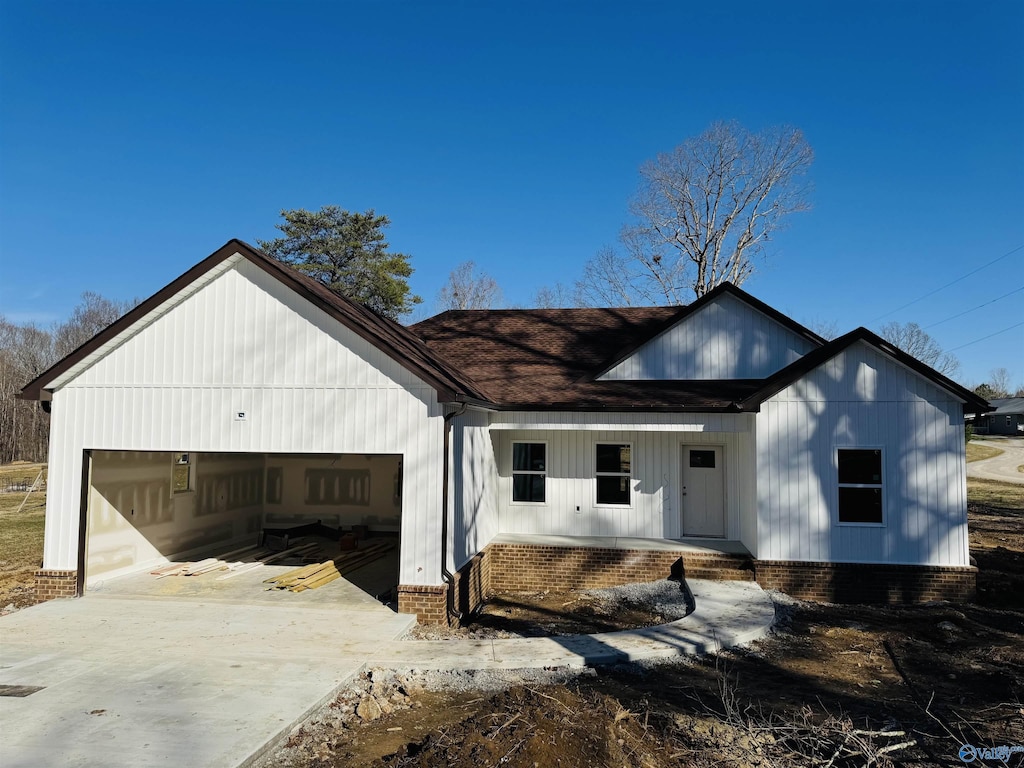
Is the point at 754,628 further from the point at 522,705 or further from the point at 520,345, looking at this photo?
the point at 520,345

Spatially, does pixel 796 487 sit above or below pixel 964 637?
above

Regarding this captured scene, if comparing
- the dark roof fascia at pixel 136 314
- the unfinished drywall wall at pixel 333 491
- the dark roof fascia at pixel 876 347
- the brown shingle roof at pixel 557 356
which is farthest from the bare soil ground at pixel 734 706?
the unfinished drywall wall at pixel 333 491

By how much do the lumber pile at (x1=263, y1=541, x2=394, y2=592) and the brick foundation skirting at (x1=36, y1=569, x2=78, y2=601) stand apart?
2.94m

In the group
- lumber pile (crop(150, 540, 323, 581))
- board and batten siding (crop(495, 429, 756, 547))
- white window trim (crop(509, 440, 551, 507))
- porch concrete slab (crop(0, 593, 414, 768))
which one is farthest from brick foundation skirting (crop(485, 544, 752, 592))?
lumber pile (crop(150, 540, 323, 581))

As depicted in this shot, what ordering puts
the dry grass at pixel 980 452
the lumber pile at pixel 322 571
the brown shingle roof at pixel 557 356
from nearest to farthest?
the lumber pile at pixel 322 571
the brown shingle roof at pixel 557 356
the dry grass at pixel 980 452

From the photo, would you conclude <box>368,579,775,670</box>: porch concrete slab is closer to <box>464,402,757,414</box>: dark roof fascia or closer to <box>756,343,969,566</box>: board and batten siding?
<box>756,343,969,566</box>: board and batten siding

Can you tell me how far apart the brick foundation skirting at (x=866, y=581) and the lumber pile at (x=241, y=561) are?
363 inches

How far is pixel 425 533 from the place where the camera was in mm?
9469

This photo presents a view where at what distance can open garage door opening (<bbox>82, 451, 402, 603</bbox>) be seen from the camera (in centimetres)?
1143

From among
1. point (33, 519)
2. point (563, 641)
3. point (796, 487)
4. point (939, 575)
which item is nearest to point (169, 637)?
point (563, 641)

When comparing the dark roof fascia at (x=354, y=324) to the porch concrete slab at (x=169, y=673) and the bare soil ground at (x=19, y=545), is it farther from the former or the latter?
the bare soil ground at (x=19, y=545)

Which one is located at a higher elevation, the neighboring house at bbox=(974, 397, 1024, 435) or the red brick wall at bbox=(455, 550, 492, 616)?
the neighboring house at bbox=(974, 397, 1024, 435)

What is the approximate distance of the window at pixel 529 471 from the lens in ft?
45.2

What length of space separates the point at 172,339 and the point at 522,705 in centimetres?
814
